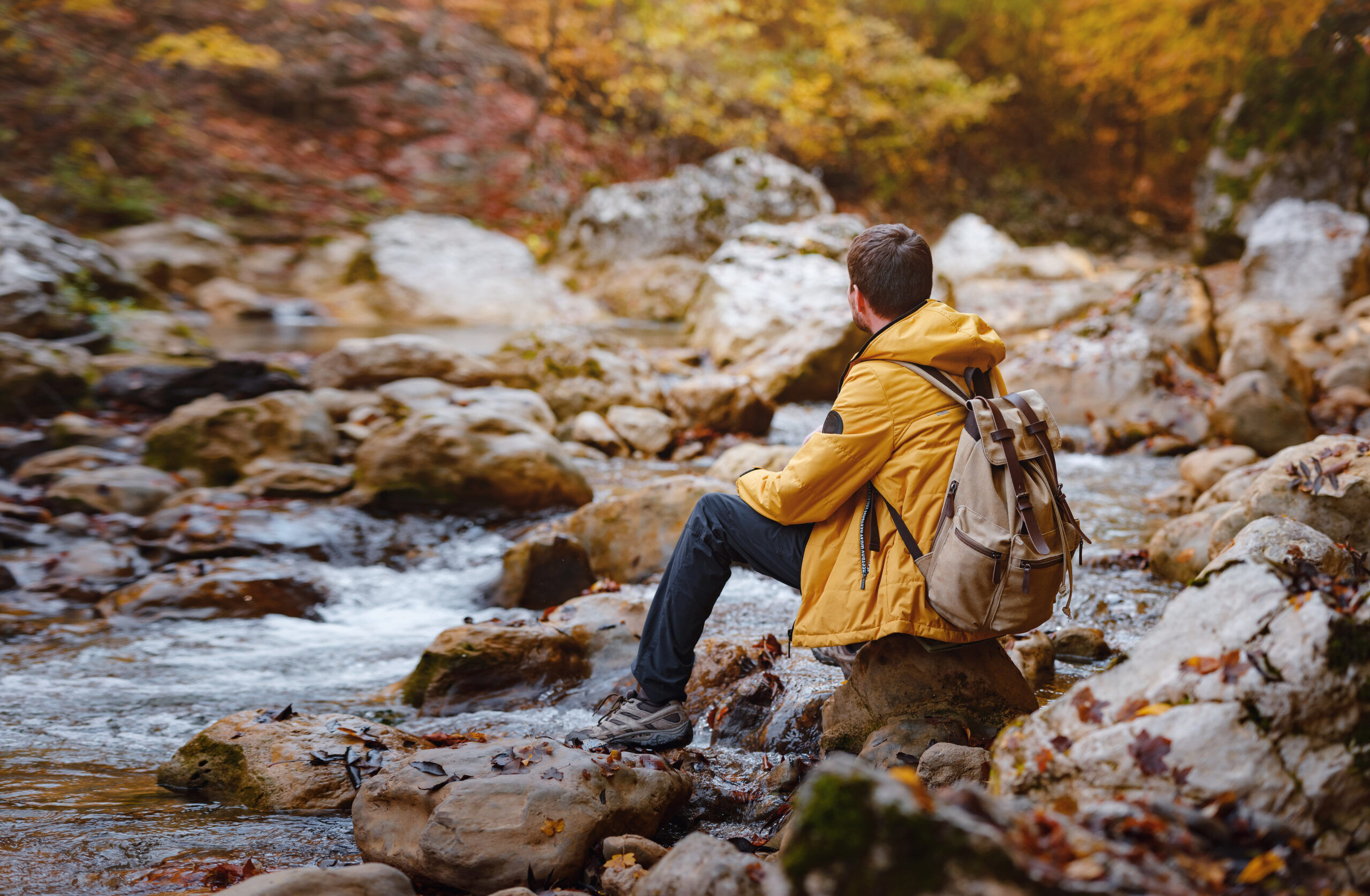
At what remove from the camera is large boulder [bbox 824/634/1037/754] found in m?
2.53

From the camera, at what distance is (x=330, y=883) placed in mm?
1935

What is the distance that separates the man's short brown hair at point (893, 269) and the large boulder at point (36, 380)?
25.3ft

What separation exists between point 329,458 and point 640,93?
51.4 feet

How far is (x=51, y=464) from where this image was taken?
6.18m

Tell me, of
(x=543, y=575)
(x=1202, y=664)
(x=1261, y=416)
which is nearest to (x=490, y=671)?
(x=543, y=575)

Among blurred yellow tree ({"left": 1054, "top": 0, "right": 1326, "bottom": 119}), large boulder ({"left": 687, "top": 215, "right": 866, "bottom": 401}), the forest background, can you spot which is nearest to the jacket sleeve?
large boulder ({"left": 687, "top": 215, "right": 866, "bottom": 401})

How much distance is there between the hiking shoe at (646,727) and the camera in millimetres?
2781

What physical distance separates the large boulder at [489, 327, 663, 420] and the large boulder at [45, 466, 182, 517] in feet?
11.3

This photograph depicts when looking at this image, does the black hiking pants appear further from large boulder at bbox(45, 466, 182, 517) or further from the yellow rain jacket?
large boulder at bbox(45, 466, 182, 517)

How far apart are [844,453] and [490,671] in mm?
1952

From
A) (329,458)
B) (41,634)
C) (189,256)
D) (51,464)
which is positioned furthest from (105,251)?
(41,634)

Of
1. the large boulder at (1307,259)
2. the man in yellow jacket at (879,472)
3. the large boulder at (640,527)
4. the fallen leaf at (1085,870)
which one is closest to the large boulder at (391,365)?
the large boulder at (640,527)

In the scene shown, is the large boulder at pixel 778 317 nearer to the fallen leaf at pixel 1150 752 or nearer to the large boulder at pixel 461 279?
the large boulder at pixel 461 279

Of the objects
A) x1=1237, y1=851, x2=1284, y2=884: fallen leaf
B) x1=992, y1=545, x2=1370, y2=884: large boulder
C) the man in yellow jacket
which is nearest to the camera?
x1=1237, y1=851, x2=1284, y2=884: fallen leaf
